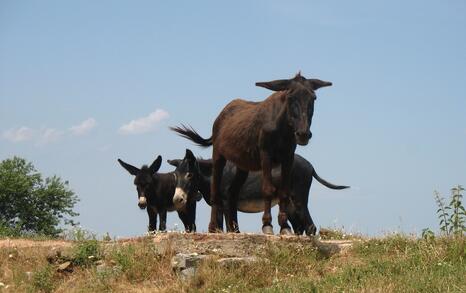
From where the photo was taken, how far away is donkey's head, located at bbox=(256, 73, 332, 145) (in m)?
11.0

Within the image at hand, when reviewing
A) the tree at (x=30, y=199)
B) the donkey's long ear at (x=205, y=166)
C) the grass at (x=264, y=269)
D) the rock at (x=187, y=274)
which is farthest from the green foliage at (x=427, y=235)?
the tree at (x=30, y=199)

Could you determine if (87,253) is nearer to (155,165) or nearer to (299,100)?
(299,100)

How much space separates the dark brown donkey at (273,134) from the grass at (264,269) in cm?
99

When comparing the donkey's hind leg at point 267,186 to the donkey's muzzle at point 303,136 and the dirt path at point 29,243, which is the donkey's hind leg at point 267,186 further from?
the dirt path at point 29,243

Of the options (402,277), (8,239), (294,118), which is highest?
(294,118)

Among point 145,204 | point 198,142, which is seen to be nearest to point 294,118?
point 198,142

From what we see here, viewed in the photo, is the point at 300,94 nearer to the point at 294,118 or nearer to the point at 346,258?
the point at 294,118

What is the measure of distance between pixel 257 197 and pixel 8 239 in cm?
571

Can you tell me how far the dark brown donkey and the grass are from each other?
0.99m

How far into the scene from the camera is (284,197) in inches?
464

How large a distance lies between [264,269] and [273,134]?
215cm

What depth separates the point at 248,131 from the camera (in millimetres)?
12250

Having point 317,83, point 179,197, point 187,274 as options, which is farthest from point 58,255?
point 317,83

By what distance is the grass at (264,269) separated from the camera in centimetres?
951
